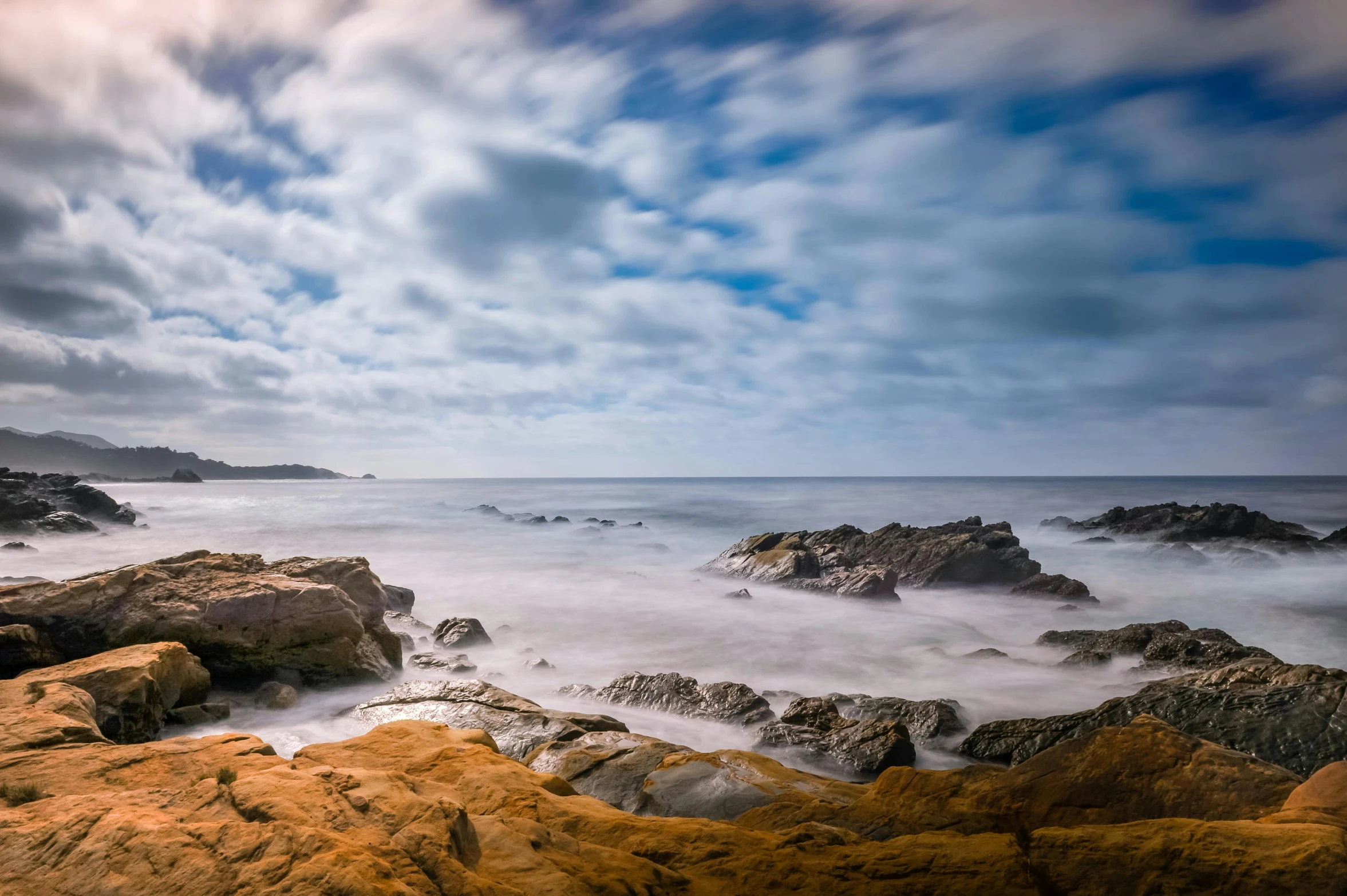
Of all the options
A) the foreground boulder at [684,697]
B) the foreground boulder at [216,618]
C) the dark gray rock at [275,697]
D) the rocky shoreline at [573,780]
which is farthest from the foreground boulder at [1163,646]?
the dark gray rock at [275,697]

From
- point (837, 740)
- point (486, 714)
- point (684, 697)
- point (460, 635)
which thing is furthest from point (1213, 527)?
point (486, 714)

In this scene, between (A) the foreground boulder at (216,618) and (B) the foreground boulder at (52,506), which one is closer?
(A) the foreground boulder at (216,618)

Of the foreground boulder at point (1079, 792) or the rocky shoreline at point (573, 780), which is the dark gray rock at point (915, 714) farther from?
the foreground boulder at point (1079, 792)

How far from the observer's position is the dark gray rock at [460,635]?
11859 mm

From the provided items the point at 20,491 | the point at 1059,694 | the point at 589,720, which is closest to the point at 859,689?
the point at 1059,694

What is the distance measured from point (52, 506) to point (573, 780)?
125ft

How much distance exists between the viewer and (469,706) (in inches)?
290

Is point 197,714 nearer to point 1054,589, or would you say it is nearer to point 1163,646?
point 1163,646

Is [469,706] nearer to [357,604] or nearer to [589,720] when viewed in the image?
[589,720]

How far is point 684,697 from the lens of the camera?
890cm

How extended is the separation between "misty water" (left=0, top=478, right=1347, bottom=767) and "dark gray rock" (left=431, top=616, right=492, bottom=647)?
352mm

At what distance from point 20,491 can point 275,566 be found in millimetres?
35629

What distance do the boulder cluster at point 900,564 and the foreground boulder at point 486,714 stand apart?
38.2ft


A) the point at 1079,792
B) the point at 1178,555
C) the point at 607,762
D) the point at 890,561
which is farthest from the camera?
the point at 1178,555
